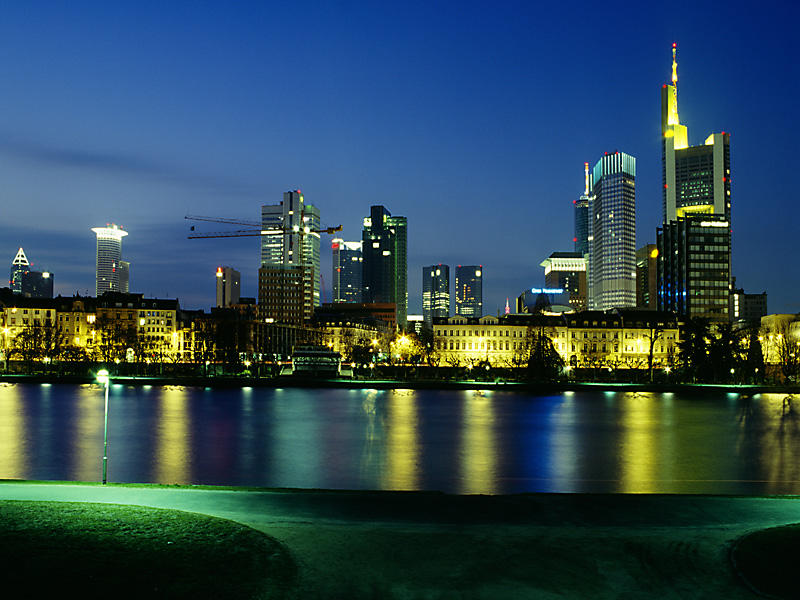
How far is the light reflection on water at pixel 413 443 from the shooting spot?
32281 millimetres

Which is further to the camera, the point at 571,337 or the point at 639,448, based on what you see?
the point at 571,337

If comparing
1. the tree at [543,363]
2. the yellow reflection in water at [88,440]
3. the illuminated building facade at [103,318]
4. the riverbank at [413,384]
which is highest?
the illuminated building facade at [103,318]

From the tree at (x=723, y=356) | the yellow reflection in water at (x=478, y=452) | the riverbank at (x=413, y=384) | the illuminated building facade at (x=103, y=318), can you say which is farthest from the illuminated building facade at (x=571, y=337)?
the yellow reflection in water at (x=478, y=452)

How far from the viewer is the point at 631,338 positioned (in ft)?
594

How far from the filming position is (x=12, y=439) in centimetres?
4488

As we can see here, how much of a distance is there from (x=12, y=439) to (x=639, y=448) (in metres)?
39.8

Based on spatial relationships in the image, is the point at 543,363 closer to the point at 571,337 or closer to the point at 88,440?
the point at 88,440

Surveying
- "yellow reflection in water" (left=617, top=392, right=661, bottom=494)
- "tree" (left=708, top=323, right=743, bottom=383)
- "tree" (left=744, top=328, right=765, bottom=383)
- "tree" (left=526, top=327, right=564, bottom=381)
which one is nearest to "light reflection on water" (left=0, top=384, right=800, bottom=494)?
"yellow reflection in water" (left=617, top=392, right=661, bottom=494)

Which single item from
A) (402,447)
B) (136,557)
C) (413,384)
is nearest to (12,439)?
(402,447)

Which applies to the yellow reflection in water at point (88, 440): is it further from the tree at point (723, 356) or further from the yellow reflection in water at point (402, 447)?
the tree at point (723, 356)

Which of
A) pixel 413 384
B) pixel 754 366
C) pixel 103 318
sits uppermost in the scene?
pixel 103 318

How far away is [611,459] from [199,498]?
1062 inches

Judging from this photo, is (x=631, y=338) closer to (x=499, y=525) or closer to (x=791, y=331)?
(x=791, y=331)

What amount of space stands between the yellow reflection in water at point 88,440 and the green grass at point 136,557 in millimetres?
17565
